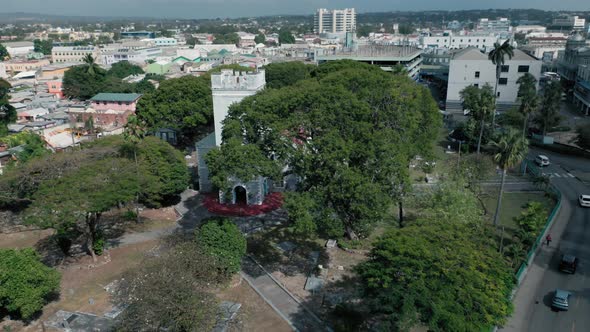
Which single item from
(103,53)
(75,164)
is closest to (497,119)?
(75,164)

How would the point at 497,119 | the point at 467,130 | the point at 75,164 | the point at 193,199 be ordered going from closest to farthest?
the point at 75,164 → the point at 193,199 → the point at 467,130 → the point at 497,119

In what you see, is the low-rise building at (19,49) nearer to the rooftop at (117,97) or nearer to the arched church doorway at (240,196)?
the rooftop at (117,97)

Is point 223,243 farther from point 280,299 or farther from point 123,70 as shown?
point 123,70

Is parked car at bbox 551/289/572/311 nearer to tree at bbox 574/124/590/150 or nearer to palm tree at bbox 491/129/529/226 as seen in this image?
palm tree at bbox 491/129/529/226

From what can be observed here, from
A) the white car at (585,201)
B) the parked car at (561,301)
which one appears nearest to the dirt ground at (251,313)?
the parked car at (561,301)

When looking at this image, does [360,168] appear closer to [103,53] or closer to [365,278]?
[365,278]

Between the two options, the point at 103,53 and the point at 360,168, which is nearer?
the point at 360,168
